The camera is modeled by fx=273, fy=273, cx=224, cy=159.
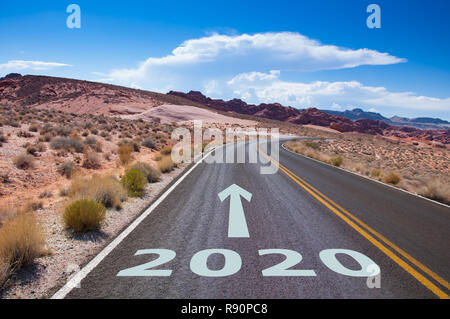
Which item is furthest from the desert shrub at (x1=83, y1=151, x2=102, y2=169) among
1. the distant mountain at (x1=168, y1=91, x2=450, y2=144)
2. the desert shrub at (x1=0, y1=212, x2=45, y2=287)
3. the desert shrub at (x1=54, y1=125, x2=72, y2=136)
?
the distant mountain at (x1=168, y1=91, x2=450, y2=144)

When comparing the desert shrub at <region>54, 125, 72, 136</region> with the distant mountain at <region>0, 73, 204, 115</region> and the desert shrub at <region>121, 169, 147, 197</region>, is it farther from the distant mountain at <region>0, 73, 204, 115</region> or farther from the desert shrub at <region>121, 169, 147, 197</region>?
the distant mountain at <region>0, 73, 204, 115</region>

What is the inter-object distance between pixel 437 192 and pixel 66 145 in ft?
55.1

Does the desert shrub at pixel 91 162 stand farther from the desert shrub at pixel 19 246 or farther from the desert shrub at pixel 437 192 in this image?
the desert shrub at pixel 437 192

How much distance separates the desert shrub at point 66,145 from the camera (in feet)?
46.6

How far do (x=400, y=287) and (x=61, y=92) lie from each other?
3647 inches

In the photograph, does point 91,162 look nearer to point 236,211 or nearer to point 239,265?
point 236,211

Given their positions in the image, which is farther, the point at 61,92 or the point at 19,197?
the point at 61,92

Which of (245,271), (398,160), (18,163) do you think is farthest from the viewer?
(398,160)

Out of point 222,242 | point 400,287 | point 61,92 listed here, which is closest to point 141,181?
point 222,242

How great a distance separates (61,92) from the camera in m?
78.9

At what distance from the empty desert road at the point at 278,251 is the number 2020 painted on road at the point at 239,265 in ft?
0.05

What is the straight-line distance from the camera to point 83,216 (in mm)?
5176
